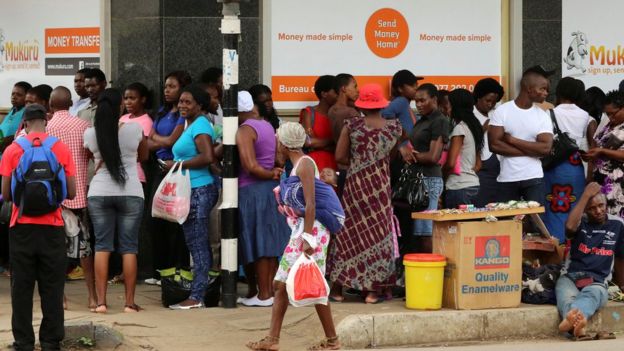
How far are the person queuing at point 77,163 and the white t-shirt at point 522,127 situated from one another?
3.72 m

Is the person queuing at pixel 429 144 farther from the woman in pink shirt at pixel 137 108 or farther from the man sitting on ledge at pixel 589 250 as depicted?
the woman in pink shirt at pixel 137 108

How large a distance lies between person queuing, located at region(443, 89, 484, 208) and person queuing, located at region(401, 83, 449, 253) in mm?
262

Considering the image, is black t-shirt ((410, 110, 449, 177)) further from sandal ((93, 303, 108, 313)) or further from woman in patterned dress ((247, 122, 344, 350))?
sandal ((93, 303, 108, 313))

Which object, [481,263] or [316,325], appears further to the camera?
[481,263]

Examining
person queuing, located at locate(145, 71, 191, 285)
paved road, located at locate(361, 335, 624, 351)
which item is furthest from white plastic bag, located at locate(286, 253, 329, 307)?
person queuing, located at locate(145, 71, 191, 285)

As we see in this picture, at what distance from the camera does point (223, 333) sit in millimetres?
9680

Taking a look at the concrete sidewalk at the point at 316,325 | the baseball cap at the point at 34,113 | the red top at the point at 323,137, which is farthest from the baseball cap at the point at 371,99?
the baseball cap at the point at 34,113

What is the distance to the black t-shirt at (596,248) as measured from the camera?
10320mm

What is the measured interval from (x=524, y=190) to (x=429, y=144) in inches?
42.9

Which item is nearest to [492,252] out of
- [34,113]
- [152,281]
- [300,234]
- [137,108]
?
[300,234]

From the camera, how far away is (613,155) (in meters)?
11.2

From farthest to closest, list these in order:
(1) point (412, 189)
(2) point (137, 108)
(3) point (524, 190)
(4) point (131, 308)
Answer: (2) point (137, 108) < (3) point (524, 190) < (1) point (412, 189) < (4) point (131, 308)

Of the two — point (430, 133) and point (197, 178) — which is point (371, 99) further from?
point (197, 178)

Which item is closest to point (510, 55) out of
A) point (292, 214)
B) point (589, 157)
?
point (589, 157)
